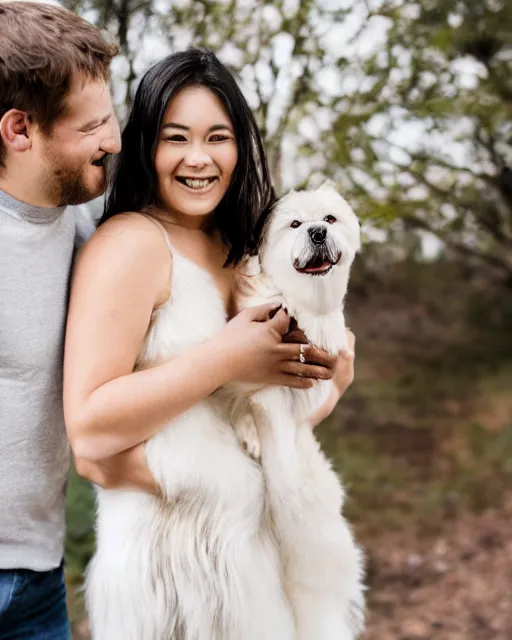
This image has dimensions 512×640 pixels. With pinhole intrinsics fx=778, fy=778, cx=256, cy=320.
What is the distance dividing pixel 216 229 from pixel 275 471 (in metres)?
0.54

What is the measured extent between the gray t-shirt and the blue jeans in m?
0.03

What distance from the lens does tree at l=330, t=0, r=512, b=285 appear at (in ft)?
7.93

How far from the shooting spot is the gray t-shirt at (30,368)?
1368mm

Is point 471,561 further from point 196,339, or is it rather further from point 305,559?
A: point 196,339

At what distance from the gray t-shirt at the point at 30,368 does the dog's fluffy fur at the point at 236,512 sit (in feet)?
0.43

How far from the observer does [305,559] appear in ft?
4.93

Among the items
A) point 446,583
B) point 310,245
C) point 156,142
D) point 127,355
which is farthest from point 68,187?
point 446,583

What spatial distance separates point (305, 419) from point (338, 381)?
0.22 m

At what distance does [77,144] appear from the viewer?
139cm

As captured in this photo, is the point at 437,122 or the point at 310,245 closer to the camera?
the point at 310,245

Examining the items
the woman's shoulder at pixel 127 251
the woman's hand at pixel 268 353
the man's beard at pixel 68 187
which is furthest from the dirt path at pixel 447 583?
the man's beard at pixel 68 187

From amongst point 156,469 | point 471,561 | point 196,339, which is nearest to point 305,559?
point 156,469

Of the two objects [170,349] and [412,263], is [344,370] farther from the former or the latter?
[412,263]

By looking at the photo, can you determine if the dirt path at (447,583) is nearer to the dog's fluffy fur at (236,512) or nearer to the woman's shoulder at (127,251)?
the dog's fluffy fur at (236,512)
